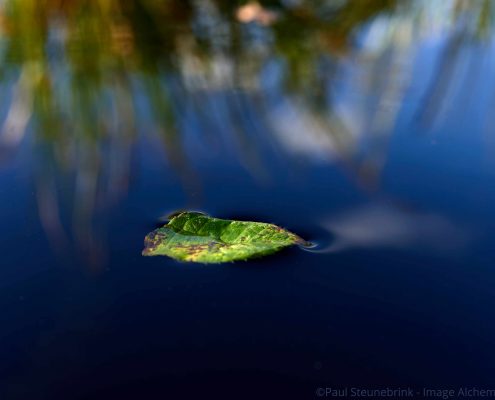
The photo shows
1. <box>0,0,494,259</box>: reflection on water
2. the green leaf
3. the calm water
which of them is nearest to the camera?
the calm water

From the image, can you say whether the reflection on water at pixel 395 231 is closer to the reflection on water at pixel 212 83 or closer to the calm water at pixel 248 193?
the calm water at pixel 248 193

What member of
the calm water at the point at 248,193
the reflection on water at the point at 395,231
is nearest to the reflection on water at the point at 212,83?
the calm water at the point at 248,193

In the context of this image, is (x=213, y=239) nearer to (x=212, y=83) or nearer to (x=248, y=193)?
(x=248, y=193)

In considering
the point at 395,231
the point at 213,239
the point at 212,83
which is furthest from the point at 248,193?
the point at 212,83

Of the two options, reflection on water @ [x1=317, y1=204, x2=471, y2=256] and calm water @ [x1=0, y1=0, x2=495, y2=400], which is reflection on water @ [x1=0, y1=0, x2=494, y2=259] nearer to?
calm water @ [x1=0, y1=0, x2=495, y2=400]

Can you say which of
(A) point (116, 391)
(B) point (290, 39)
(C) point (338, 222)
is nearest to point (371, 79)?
(B) point (290, 39)

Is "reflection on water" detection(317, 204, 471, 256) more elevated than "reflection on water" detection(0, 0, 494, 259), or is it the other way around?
"reflection on water" detection(0, 0, 494, 259)

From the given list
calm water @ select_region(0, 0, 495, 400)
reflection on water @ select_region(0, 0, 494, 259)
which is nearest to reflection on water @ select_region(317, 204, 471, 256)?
calm water @ select_region(0, 0, 495, 400)

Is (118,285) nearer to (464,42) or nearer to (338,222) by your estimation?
(338,222)
